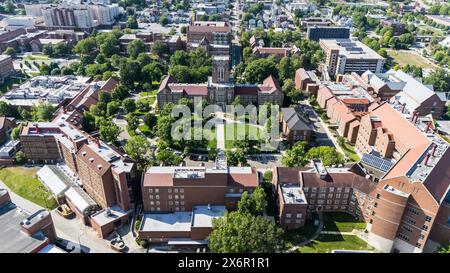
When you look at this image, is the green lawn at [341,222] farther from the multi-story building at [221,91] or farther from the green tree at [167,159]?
the multi-story building at [221,91]

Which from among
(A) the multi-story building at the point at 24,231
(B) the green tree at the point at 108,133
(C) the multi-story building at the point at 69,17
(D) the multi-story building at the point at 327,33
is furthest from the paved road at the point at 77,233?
(D) the multi-story building at the point at 327,33

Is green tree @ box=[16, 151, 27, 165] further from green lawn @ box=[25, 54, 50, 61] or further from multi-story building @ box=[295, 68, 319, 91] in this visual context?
multi-story building @ box=[295, 68, 319, 91]

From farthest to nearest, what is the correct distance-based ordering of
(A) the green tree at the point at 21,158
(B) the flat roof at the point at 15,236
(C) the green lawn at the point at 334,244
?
1. (A) the green tree at the point at 21,158
2. (C) the green lawn at the point at 334,244
3. (B) the flat roof at the point at 15,236

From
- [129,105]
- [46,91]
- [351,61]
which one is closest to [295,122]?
[129,105]

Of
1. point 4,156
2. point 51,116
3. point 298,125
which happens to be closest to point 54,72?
point 51,116

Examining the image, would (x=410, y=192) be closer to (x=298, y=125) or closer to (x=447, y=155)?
(x=447, y=155)
